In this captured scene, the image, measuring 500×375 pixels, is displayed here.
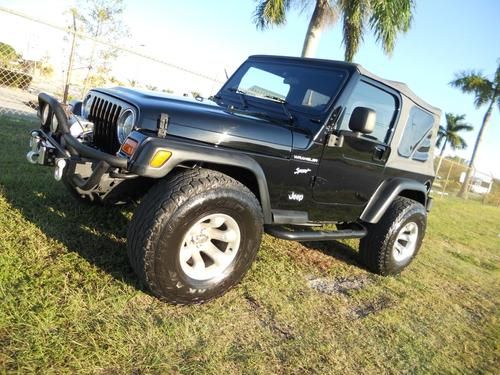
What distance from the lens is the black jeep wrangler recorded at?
102 inches

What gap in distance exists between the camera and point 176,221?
101 inches

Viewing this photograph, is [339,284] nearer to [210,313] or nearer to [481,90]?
[210,313]

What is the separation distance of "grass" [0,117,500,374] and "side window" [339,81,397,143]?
58.6 inches

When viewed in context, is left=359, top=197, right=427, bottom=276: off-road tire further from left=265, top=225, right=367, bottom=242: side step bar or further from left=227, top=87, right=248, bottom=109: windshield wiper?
left=227, top=87, right=248, bottom=109: windshield wiper

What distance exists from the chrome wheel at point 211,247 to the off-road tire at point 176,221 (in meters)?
0.06

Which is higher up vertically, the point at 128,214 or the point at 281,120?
the point at 281,120

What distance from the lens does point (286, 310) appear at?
312 centimetres

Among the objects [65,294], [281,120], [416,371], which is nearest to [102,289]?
[65,294]

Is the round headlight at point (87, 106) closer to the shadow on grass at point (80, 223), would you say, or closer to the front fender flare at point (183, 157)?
the shadow on grass at point (80, 223)

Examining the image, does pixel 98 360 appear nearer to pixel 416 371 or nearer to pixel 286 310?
pixel 286 310

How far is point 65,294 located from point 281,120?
2132 mm

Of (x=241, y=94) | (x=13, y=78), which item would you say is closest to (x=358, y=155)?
(x=241, y=94)

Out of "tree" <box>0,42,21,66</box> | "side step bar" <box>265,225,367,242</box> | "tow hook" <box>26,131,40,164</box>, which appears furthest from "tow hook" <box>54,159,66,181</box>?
"tree" <box>0,42,21,66</box>

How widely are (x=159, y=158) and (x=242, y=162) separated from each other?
603mm
